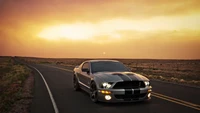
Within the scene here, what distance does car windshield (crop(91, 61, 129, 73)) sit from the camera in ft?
34.2

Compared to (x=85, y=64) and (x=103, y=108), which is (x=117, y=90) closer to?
(x=103, y=108)

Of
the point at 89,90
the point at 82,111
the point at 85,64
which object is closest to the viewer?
the point at 82,111

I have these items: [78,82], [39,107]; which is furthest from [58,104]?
[78,82]

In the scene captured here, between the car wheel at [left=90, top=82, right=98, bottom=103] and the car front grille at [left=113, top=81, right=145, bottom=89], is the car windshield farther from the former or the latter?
the car front grille at [left=113, top=81, right=145, bottom=89]

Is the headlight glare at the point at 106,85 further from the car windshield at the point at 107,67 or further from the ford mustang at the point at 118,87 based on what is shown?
the car windshield at the point at 107,67

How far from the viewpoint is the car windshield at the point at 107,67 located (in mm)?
10430

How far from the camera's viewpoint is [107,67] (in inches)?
416

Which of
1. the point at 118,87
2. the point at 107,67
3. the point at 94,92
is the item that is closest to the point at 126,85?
the point at 118,87

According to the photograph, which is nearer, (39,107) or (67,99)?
(39,107)

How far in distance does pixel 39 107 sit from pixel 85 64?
3.44 meters

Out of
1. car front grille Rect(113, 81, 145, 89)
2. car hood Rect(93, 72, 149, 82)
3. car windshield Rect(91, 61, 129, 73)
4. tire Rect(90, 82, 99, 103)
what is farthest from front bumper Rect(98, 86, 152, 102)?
car windshield Rect(91, 61, 129, 73)

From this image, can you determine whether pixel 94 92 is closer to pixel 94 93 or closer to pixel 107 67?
pixel 94 93

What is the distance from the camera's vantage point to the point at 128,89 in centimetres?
863

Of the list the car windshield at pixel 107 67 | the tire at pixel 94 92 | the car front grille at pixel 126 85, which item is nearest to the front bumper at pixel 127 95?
the car front grille at pixel 126 85
